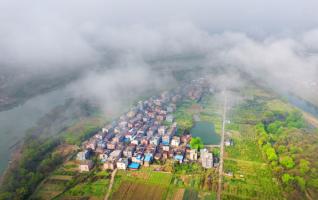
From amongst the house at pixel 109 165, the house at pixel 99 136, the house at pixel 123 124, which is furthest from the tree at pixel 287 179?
the house at pixel 99 136

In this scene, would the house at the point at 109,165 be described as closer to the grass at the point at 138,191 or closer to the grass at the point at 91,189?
the grass at the point at 91,189

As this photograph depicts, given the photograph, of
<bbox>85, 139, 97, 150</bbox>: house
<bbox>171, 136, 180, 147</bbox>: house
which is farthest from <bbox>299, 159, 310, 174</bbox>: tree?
<bbox>85, 139, 97, 150</bbox>: house

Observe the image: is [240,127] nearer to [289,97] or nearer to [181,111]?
[181,111]

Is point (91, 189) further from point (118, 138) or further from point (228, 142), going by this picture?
point (228, 142)

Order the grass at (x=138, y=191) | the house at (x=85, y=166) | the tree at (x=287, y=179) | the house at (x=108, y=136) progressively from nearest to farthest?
the grass at (x=138, y=191), the tree at (x=287, y=179), the house at (x=85, y=166), the house at (x=108, y=136)

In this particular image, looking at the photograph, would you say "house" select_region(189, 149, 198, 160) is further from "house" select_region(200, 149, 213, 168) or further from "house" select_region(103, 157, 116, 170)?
"house" select_region(103, 157, 116, 170)
